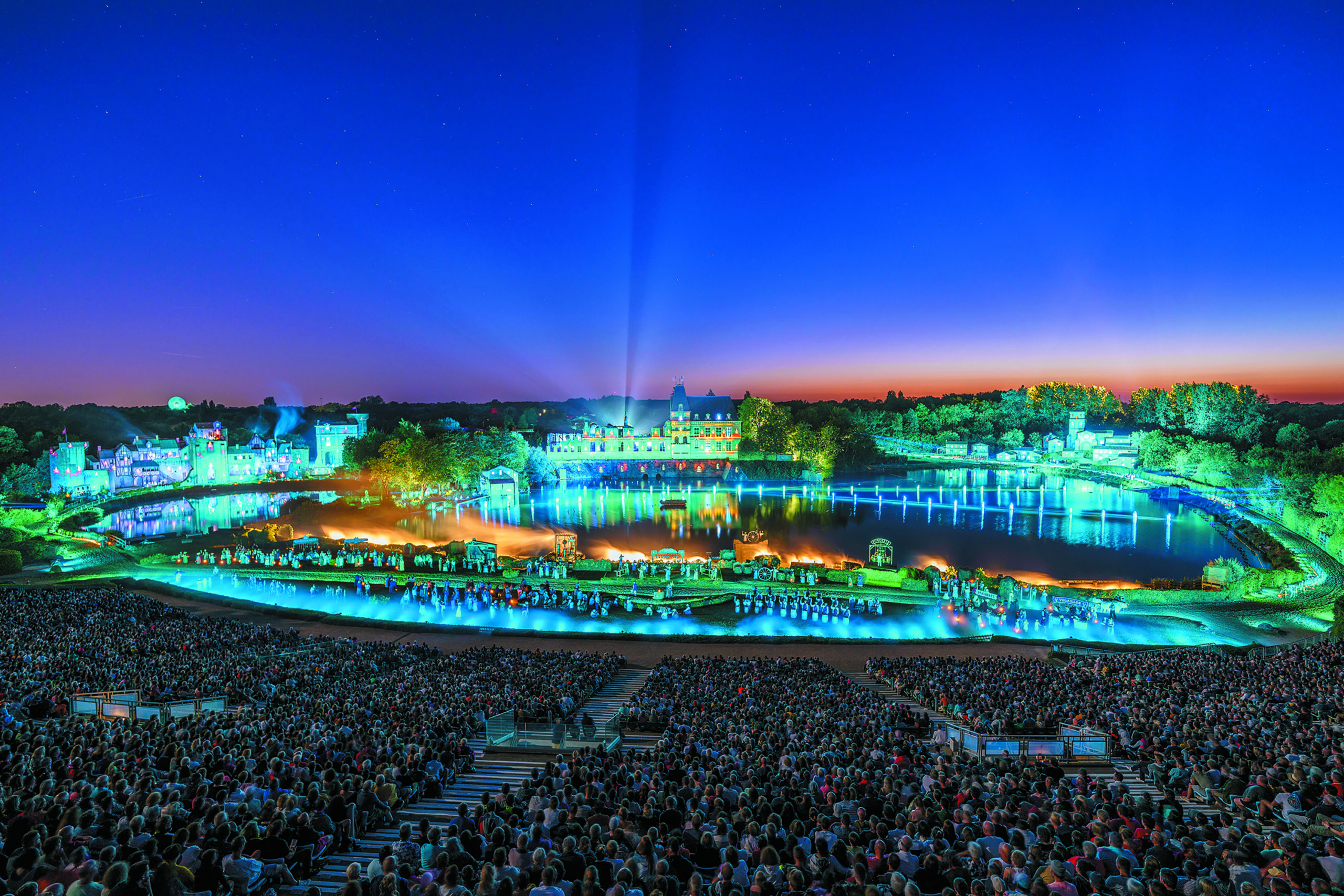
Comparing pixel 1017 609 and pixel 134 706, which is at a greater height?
pixel 134 706

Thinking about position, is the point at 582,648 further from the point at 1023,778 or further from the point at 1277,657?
the point at 1277,657

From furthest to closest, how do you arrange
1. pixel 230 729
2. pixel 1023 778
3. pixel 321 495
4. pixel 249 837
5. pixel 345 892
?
pixel 321 495, pixel 230 729, pixel 1023 778, pixel 249 837, pixel 345 892

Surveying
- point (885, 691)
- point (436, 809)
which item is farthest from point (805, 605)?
point (436, 809)

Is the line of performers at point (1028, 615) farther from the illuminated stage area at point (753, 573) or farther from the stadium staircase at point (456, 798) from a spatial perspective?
the stadium staircase at point (456, 798)

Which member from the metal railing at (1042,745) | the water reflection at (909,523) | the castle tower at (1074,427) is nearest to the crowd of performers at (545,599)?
the water reflection at (909,523)

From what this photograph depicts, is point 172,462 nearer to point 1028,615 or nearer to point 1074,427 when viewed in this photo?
point 1028,615

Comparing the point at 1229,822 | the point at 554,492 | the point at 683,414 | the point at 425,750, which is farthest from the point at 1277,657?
the point at 683,414
